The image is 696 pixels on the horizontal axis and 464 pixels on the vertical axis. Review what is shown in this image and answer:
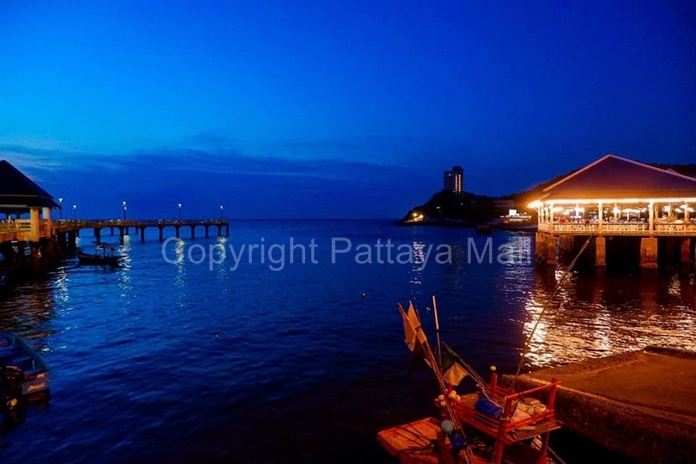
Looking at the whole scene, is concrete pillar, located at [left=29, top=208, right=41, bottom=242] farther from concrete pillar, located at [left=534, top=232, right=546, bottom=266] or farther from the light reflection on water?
concrete pillar, located at [left=534, top=232, right=546, bottom=266]

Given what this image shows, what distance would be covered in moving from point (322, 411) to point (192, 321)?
46.3 ft

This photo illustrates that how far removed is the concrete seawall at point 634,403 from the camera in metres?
8.43

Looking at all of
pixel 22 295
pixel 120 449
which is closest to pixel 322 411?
pixel 120 449

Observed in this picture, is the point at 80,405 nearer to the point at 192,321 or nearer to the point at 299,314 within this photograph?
the point at 192,321

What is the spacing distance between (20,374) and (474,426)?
13068 millimetres

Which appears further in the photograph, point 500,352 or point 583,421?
point 500,352

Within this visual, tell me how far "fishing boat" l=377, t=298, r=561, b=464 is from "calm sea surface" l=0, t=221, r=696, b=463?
2.02 meters

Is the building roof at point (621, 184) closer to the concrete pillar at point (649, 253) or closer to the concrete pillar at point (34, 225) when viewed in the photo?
the concrete pillar at point (649, 253)

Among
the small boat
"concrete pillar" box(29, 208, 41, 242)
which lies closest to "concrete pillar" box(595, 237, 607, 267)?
the small boat

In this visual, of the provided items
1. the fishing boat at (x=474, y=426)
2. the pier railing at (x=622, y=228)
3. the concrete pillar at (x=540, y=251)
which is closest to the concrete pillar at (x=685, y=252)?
the pier railing at (x=622, y=228)

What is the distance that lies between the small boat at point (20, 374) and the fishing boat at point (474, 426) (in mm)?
10911

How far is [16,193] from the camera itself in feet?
139

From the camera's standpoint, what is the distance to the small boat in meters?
13.2

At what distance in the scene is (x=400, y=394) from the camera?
14602mm
